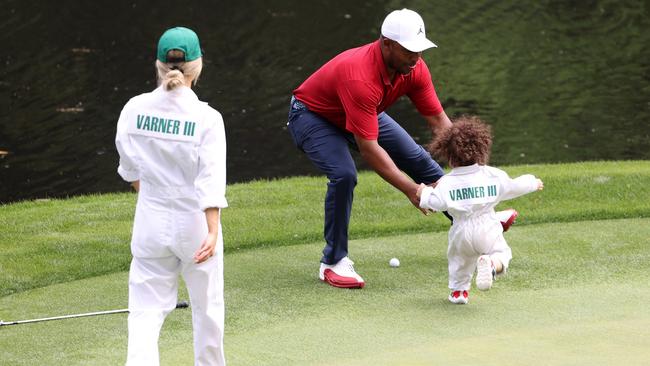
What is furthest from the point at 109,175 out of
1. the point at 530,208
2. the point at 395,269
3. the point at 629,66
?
the point at 629,66

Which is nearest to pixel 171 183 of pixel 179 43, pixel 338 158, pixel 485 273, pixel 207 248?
pixel 207 248

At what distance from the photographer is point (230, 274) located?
681 centimetres

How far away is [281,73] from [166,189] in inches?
529

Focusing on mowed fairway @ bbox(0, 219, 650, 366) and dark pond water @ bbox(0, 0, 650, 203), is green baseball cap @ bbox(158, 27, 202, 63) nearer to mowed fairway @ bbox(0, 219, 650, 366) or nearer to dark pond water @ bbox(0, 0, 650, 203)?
mowed fairway @ bbox(0, 219, 650, 366)

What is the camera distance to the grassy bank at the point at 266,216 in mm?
7379

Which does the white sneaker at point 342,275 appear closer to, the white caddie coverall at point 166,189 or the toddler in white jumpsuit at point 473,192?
the toddler in white jumpsuit at point 473,192

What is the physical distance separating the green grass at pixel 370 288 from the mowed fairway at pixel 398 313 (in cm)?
1

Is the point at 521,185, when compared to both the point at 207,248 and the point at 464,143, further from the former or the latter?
the point at 207,248

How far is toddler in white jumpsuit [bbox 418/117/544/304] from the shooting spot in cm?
575

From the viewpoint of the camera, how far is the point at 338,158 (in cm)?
650

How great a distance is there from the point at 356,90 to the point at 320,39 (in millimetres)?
13915

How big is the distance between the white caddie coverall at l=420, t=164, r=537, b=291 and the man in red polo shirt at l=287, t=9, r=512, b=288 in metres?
0.25

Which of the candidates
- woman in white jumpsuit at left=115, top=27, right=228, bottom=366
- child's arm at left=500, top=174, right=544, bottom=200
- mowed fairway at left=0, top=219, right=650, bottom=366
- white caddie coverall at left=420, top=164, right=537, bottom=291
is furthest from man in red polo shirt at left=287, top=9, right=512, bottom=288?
woman in white jumpsuit at left=115, top=27, right=228, bottom=366

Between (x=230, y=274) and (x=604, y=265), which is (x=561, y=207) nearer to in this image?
(x=604, y=265)
